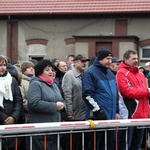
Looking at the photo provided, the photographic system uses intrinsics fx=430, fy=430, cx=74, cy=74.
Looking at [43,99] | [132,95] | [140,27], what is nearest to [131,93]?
[132,95]

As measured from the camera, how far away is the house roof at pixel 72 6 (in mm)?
22108

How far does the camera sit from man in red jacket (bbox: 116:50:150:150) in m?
6.57

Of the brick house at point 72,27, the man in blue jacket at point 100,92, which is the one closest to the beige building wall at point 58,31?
the brick house at point 72,27

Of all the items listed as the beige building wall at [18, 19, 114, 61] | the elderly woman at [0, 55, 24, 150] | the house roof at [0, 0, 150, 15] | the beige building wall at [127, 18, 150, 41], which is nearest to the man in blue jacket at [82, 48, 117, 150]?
the elderly woman at [0, 55, 24, 150]

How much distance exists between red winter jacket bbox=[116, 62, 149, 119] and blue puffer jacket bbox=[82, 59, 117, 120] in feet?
1.04

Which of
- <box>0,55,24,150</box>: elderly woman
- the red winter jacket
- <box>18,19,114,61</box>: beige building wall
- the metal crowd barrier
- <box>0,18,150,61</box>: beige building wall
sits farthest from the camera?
<box>18,19,114,61</box>: beige building wall

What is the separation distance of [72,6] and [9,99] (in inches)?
688

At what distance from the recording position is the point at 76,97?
7012 millimetres

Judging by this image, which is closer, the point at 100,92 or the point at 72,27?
the point at 100,92

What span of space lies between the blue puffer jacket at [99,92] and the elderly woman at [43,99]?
0.48m

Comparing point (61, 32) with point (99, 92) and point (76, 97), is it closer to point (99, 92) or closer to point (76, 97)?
point (76, 97)

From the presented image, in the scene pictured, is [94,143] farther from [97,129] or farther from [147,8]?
[147,8]

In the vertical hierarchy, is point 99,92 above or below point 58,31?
below

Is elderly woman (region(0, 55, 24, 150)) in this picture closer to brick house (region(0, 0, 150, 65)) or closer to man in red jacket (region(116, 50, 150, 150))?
man in red jacket (region(116, 50, 150, 150))
